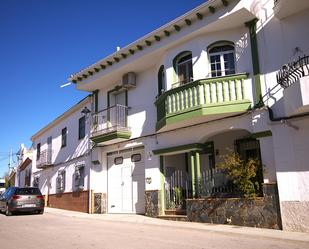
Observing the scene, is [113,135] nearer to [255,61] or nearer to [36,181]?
[255,61]

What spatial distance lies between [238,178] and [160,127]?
4.28m

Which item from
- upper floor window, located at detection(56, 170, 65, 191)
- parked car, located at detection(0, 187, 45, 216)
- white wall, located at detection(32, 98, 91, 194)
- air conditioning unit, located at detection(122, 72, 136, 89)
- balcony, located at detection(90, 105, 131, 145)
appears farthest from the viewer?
upper floor window, located at detection(56, 170, 65, 191)

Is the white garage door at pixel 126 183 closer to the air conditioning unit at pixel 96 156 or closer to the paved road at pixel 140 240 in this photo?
the air conditioning unit at pixel 96 156

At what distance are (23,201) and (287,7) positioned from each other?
562 inches

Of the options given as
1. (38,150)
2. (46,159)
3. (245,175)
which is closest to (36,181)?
(38,150)

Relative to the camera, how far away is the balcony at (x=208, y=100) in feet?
38.8

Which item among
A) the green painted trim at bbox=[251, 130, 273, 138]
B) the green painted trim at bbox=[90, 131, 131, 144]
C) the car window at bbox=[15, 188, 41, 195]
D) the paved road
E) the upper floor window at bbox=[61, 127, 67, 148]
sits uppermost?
the upper floor window at bbox=[61, 127, 67, 148]

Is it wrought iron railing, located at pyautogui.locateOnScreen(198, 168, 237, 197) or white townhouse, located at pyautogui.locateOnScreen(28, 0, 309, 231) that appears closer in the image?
white townhouse, located at pyautogui.locateOnScreen(28, 0, 309, 231)

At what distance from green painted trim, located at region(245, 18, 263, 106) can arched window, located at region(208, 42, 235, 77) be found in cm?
90

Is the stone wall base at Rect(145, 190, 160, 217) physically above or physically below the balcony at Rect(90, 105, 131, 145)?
below

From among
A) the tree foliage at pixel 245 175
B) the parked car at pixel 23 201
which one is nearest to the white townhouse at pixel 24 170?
the parked car at pixel 23 201

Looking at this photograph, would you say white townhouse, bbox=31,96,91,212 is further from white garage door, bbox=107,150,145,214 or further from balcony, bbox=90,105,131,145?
balcony, bbox=90,105,131,145

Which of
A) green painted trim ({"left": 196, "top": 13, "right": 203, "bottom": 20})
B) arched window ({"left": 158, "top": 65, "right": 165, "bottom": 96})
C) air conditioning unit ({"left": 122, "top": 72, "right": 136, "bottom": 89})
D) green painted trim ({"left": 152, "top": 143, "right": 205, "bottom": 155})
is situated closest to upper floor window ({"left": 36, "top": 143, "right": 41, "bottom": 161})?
air conditioning unit ({"left": 122, "top": 72, "right": 136, "bottom": 89})

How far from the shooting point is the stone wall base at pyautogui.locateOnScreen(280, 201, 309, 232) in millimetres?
9828
